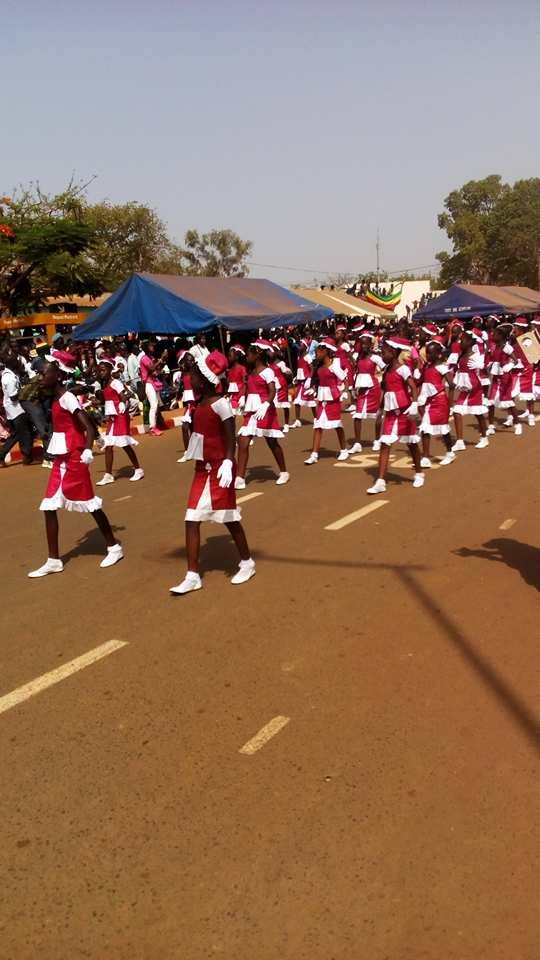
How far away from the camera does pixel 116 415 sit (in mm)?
10422

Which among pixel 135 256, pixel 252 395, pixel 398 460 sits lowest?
pixel 398 460

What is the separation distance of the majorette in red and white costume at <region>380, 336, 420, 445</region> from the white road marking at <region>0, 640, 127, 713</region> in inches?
202

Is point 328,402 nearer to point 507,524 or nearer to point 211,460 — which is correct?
point 507,524

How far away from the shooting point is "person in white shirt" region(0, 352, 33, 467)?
40.6 ft

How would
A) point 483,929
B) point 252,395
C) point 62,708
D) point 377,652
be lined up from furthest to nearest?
point 252,395 → point 377,652 → point 62,708 → point 483,929

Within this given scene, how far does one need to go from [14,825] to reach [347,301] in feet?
107

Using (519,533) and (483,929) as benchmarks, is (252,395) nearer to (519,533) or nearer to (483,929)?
(519,533)

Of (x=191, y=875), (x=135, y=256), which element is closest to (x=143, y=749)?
(x=191, y=875)

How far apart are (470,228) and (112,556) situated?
77449 mm

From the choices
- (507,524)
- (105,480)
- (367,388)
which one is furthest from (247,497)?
(367,388)

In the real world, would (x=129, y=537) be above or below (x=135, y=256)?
below

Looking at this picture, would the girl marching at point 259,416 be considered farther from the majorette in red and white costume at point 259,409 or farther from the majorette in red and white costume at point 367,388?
the majorette in red and white costume at point 367,388

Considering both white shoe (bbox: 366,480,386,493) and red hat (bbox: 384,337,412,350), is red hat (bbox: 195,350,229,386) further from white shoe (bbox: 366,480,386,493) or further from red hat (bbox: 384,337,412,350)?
red hat (bbox: 384,337,412,350)

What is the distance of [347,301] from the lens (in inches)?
1345
